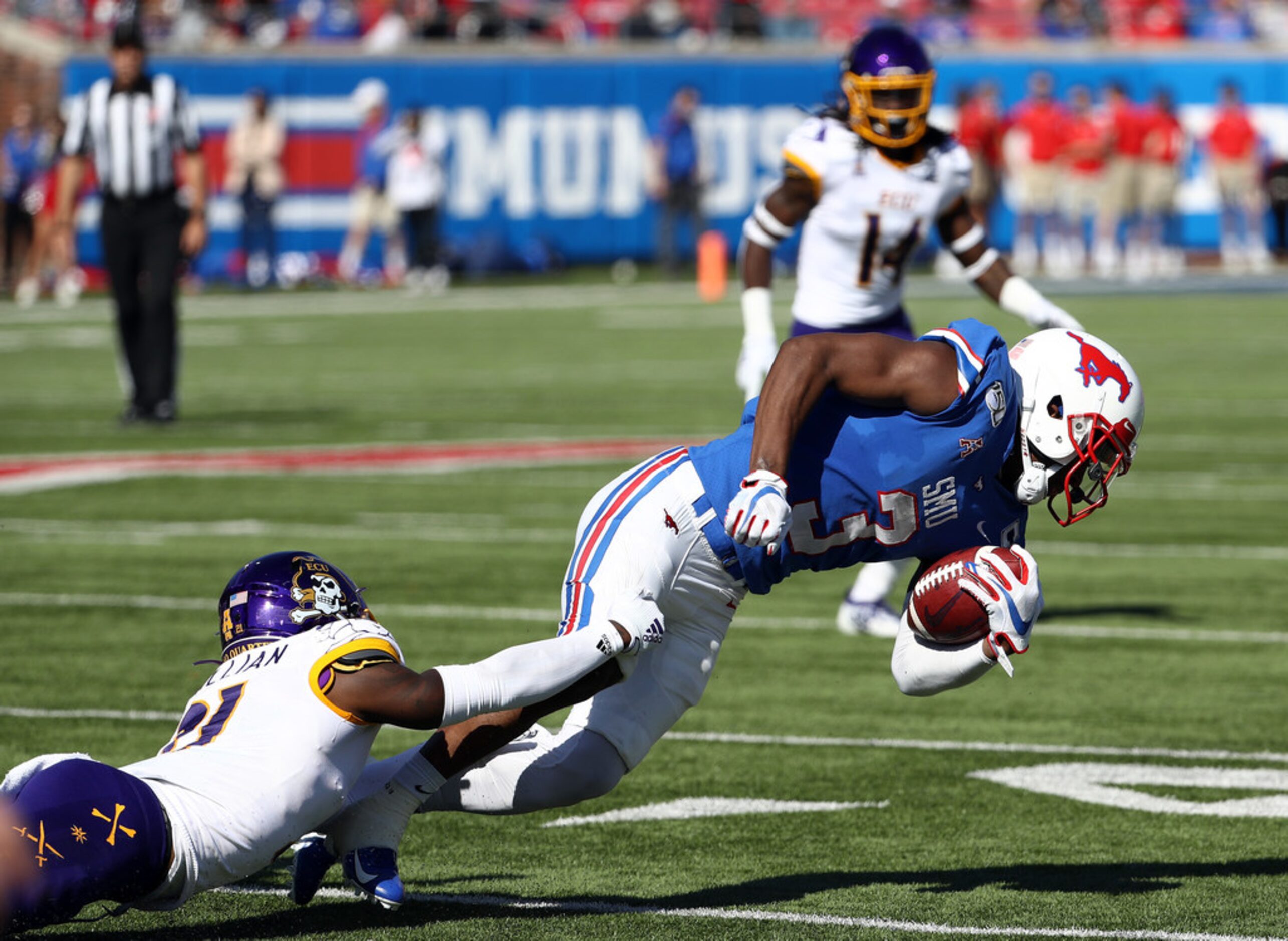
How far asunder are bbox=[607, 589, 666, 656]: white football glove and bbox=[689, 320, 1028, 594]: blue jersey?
11.8 inches

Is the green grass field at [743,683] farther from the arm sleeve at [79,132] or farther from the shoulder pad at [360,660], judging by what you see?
the arm sleeve at [79,132]

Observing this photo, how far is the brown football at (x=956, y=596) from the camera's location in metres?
4.74

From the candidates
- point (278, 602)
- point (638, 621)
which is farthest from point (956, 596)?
point (278, 602)

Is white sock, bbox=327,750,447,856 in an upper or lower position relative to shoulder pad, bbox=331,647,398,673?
lower

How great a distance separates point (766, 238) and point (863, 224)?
374 mm

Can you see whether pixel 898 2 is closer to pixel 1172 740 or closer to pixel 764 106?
pixel 764 106

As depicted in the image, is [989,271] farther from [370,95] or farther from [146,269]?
[370,95]

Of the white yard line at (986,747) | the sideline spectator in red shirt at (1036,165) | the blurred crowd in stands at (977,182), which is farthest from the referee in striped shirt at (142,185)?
the sideline spectator in red shirt at (1036,165)

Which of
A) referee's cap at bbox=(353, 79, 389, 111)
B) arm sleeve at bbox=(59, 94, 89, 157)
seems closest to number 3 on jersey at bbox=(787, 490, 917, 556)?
arm sleeve at bbox=(59, 94, 89, 157)

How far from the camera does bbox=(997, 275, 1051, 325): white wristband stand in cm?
740

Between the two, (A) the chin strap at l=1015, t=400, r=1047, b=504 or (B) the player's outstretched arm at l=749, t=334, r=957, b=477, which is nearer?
(B) the player's outstretched arm at l=749, t=334, r=957, b=477

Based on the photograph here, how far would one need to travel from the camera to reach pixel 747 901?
4867 millimetres

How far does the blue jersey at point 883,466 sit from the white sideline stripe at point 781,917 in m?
0.69

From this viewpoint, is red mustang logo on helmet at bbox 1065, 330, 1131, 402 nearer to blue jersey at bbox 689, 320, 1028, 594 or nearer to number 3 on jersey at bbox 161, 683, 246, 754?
blue jersey at bbox 689, 320, 1028, 594
